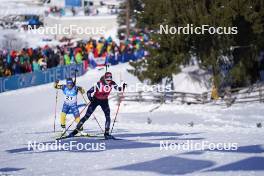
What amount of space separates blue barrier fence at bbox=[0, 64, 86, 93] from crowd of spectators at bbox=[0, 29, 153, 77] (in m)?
0.42

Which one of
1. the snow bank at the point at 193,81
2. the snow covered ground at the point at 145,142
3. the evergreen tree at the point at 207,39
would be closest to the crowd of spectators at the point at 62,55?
the evergreen tree at the point at 207,39

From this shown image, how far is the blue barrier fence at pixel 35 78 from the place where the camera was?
88.5 ft

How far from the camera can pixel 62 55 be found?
33125 mm

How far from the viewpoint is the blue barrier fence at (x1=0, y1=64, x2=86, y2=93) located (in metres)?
27.0

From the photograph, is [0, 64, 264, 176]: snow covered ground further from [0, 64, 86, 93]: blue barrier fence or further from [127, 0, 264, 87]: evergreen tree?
[127, 0, 264, 87]: evergreen tree

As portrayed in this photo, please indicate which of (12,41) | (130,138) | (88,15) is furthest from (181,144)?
(88,15)

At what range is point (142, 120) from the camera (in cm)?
2133

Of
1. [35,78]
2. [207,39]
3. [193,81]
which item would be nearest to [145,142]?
[207,39]

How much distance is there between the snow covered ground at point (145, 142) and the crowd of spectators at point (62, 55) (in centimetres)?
342

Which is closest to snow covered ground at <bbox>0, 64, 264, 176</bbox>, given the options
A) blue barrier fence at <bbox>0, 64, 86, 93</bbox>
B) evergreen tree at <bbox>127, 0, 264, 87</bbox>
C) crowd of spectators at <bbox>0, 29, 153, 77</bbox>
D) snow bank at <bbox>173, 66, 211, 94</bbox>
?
blue barrier fence at <bbox>0, 64, 86, 93</bbox>

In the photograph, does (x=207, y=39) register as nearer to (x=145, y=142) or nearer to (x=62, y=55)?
(x=145, y=142)

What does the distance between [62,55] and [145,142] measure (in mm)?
19385

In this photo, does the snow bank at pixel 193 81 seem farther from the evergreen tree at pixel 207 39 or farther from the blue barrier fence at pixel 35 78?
the blue barrier fence at pixel 35 78

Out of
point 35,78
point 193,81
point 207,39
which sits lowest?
point 193,81
